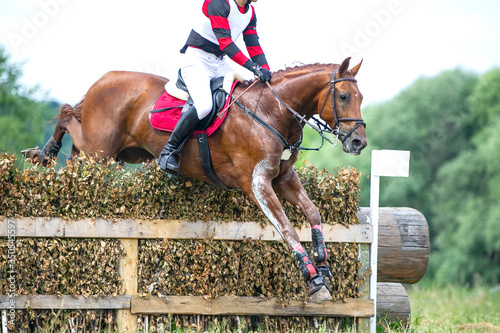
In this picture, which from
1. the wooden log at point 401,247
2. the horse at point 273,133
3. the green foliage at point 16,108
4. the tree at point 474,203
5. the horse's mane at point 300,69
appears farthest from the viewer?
the green foliage at point 16,108

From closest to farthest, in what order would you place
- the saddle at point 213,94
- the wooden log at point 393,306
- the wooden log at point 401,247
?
1. the saddle at point 213,94
2. the wooden log at point 401,247
3. the wooden log at point 393,306

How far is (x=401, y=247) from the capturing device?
20.5ft

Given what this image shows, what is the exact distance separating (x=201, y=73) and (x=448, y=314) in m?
5.27

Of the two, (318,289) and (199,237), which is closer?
(318,289)

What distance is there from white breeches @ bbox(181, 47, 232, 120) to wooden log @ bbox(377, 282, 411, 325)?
312 cm

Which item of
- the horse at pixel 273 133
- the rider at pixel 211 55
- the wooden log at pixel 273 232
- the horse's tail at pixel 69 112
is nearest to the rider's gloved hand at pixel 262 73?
the rider at pixel 211 55

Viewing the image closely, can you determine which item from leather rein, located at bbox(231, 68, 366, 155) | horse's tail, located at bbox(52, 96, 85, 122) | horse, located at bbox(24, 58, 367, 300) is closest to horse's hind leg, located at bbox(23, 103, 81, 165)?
horse's tail, located at bbox(52, 96, 85, 122)

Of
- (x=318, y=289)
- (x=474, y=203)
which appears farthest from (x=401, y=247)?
(x=474, y=203)

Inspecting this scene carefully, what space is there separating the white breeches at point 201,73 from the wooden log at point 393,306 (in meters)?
3.12

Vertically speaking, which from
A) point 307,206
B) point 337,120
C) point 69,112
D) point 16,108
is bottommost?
point 307,206

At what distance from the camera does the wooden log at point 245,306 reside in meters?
5.34

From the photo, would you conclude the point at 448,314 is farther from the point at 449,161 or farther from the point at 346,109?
the point at 449,161

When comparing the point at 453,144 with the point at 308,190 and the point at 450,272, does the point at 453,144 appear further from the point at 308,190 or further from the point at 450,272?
the point at 308,190

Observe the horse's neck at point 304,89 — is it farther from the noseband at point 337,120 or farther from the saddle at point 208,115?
the saddle at point 208,115
